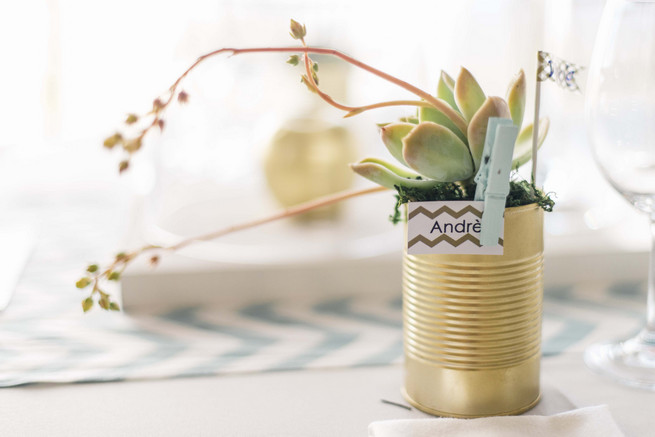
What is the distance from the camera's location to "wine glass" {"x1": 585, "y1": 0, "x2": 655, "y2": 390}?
1.53 ft

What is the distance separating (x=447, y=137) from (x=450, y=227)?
55 mm

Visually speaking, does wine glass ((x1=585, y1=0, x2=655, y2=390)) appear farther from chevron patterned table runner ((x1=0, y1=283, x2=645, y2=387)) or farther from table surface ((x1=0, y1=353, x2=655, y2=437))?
chevron patterned table runner ((x1=0, y1=283, x2=645, y2=387))

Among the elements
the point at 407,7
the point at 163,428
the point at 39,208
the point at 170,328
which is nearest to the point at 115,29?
the point at 407,7

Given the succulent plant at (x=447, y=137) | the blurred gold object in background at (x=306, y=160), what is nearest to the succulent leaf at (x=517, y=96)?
the succulent plant at (x=447, y=137)

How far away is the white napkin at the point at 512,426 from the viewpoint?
415 millimetres

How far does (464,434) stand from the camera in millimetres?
419

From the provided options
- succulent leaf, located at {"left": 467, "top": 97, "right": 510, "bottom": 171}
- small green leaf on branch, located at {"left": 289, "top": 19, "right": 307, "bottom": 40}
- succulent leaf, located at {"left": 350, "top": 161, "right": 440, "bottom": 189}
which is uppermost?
small green leaf on branch, located at {"left": 289, "top": 19, "right": 307, "bottom": 40}

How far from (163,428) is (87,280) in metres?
0.11

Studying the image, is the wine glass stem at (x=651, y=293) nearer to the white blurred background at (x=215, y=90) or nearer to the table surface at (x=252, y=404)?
the table surface at (x=252, y=404)

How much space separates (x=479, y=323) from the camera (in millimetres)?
450

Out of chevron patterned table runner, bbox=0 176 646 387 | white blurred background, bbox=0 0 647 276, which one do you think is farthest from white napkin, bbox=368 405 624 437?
white blurred background, bbox=0 0 647 276

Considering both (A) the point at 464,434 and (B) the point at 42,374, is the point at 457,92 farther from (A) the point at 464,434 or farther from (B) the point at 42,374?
(B) the point at 42,374

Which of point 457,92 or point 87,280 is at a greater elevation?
point 457,92

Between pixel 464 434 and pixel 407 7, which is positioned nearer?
pixel 464 434
